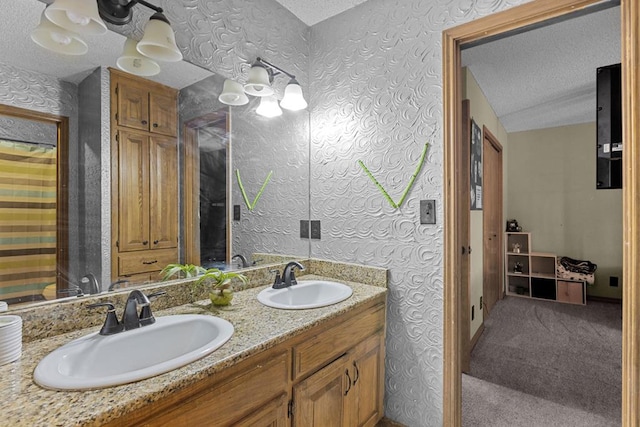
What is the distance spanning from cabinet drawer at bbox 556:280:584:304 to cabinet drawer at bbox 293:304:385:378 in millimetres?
3655

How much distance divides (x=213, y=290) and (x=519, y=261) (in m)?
A: 4.55

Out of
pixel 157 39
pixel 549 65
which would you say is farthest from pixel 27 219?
pixel 549 65

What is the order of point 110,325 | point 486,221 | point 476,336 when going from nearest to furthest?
1. point 110,325
2. point 476,336
3. point 486,221

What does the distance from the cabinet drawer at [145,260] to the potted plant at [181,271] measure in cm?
2

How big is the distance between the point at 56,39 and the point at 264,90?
0.93 meters

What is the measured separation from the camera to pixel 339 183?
6.41 feet

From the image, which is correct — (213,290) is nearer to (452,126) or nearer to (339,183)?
(339,183)

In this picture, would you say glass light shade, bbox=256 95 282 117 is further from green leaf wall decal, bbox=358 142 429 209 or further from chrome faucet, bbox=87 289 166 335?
chrome faucet, bbox=87 289 166 335

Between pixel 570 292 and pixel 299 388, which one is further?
pixel 570 292

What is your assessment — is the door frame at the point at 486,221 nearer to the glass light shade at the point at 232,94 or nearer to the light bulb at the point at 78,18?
the glass light shade at the point at 232,94

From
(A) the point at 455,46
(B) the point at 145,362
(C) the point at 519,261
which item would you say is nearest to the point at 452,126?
(A) the point at 455,46

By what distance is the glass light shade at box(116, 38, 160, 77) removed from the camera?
1247 mm

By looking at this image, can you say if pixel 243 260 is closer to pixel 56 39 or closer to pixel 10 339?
pixel 10 339

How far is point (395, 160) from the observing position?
1.73 m
